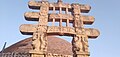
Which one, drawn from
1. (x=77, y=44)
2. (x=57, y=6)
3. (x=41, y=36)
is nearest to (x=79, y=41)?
(x=77, y=44)

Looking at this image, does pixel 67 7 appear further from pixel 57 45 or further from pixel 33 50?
pixel 57 45

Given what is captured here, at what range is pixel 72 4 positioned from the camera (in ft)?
27.0

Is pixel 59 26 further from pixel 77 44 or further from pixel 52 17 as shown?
pixel 77 44

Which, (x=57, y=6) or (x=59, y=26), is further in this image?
(x=57, y=6)

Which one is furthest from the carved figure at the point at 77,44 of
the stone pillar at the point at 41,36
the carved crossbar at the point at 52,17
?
the stone pillar at the point at 41,36

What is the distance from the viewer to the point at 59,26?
24.7ft

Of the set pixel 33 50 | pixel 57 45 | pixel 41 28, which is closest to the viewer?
pixel 33 50

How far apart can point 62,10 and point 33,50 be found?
2.29 m

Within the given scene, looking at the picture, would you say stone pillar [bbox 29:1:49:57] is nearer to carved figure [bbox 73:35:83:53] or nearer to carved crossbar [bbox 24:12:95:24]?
carved crossbar [bbox 24:12:95:24]

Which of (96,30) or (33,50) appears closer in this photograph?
(33,50)

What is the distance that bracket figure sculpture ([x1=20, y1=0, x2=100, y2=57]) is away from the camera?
7.11 meters

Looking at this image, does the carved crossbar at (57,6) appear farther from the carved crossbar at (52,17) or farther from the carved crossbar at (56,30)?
the carved crossbar at (56,30)

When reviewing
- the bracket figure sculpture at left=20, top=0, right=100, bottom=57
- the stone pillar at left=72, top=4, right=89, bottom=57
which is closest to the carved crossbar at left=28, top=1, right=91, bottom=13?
the bracket figure sculpture at left=20, top=0, right=100, bottom=57

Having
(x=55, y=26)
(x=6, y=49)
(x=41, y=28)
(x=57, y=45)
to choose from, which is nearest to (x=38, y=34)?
(x=41, y=28)
